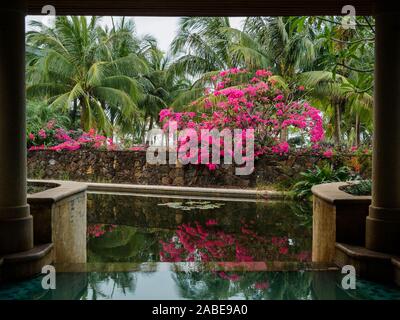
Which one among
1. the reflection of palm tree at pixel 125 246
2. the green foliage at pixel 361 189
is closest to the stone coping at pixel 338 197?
the green foliage at pixel 361 189

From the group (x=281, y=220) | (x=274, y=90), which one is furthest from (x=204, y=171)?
(x=281, y=220)

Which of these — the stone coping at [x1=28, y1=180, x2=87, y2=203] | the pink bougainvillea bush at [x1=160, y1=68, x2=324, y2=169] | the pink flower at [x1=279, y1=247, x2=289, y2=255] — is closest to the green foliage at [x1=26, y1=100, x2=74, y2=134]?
the pink bougainvillea bush at [x1=160, y1=68, x2=324, y2=169]

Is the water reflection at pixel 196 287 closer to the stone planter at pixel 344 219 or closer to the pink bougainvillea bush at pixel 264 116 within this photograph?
the stone planter at pixel 344 219

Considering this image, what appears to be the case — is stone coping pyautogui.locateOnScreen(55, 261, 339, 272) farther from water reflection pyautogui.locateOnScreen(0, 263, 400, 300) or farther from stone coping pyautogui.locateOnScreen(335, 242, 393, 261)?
stone coping pyautogui.locateOnScreen(335, 242, 393, 261)

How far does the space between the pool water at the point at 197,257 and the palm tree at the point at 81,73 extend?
8.20 meters

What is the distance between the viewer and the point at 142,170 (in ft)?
49.6
